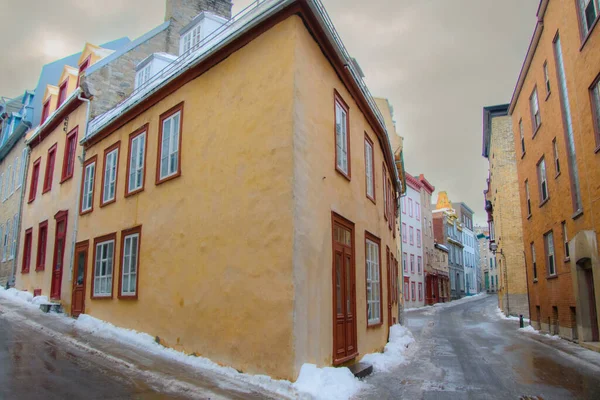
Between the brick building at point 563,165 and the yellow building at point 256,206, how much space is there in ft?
18.4

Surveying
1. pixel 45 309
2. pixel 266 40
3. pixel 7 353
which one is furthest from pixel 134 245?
pixel 266 40

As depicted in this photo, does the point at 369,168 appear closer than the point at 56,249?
Yes

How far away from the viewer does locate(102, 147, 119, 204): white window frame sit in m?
13.7

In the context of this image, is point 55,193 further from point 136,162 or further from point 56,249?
point 136,162

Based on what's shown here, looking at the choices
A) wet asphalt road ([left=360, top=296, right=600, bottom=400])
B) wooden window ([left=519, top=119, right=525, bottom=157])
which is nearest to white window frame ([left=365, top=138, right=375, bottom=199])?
wet asphalt road ([left=360, top=296, right=600, bottom=400])

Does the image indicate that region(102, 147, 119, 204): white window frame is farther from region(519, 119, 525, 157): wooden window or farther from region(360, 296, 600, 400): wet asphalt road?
region(519, 119, 525, 157): wooden window

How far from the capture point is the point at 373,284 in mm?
12047

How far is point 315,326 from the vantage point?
813 centimetres

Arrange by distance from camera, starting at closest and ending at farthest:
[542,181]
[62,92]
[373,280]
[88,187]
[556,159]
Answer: [373,280] → [88,187] → [556,159] → [542,181] → [62,92]

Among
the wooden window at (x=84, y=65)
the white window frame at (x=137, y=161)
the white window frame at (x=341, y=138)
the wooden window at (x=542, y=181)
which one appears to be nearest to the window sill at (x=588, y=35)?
the wooden window at (x=542, y=181)

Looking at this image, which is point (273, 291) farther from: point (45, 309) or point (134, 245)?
point (45, 309)

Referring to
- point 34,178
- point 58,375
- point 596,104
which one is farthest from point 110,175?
point 596,104

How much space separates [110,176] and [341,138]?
7.44 m

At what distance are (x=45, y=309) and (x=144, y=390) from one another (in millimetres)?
9836
